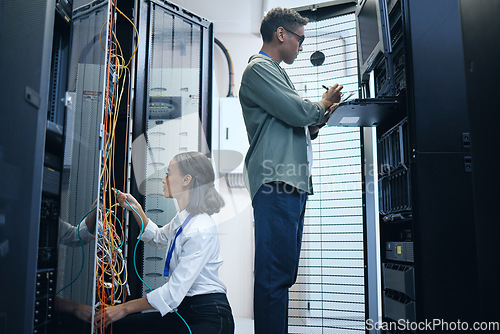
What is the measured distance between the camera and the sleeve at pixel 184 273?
1444 millimetres

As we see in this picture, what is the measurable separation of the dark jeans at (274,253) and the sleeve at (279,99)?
0.89 ft

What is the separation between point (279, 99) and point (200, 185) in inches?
18.8

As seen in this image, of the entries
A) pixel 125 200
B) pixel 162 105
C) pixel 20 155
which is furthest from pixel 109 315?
pixel 162 105

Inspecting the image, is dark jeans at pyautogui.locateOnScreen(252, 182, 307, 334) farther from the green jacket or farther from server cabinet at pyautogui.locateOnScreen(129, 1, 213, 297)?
server cabinet at pyautogui.locateOnScreen(129, 1, 213, 297)

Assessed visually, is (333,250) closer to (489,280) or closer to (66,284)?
(66,284)

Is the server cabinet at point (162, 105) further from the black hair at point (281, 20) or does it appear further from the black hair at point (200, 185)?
the black hair at point (281, 20)

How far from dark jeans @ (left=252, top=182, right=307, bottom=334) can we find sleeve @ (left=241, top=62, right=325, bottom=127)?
27 centimetres

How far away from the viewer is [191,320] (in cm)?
150

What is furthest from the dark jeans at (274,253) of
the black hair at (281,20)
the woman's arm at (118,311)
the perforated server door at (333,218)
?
the perforated server door at (333,218)

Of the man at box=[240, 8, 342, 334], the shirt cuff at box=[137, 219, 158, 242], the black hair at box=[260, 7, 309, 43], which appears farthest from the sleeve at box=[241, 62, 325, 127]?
the shirt cuff at box=[137, 219, 158, 242]

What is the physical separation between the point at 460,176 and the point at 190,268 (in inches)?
38.2

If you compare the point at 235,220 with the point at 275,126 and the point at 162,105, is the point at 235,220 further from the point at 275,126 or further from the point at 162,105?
→ the point at 275,126

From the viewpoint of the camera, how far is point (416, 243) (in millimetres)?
1446

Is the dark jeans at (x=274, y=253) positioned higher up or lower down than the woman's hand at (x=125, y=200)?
lower down
